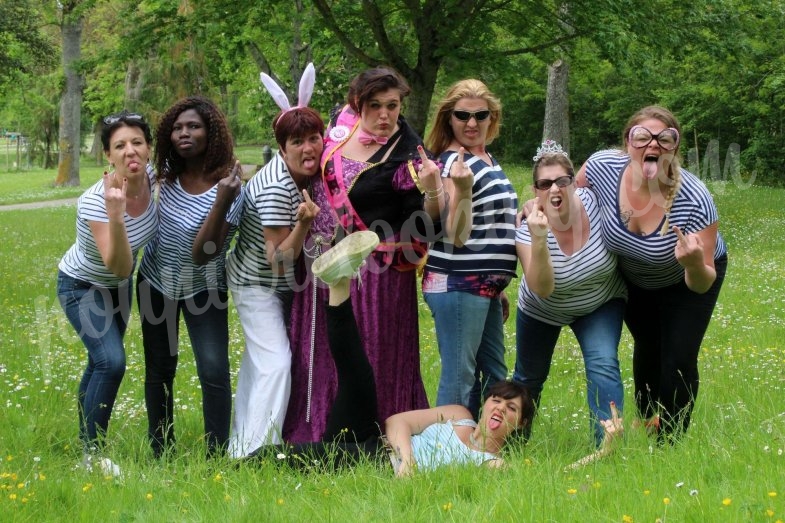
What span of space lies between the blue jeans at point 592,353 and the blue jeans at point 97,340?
211 centimetres

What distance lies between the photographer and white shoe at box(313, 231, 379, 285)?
13.6 feet

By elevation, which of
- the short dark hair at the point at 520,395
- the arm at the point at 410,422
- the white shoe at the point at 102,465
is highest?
the short dark hair at the point at 520,395

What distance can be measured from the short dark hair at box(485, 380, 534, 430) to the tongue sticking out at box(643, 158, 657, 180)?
1.19 metres

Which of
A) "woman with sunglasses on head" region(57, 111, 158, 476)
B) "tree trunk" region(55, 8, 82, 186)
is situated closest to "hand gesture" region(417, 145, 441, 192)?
"woman with sunglasses on head" region(57, 111, 158, 476)

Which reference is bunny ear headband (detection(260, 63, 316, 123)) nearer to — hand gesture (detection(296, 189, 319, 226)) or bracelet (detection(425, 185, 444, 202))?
hand gesture (detection(296, 189, 319, 226))

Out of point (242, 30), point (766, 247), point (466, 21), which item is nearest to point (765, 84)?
point (766, 247)

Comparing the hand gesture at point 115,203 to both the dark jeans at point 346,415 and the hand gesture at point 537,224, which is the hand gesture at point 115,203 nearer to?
the dark jeans at point 346,415

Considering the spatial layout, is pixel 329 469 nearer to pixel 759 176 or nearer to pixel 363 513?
pixel 363 513

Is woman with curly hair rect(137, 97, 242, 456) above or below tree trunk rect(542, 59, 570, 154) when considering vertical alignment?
below

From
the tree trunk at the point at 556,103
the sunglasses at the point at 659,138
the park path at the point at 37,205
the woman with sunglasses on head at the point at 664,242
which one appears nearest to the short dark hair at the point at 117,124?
the woman with sunglasses on head at the point at 664,242

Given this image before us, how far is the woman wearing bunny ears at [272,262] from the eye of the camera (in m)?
4.62

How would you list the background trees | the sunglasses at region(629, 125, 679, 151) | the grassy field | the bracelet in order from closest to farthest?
the grassy field, the sunglasses at region(629, 125, 679, 151), the bracelet, the background trees

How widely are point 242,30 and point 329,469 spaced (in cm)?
1151

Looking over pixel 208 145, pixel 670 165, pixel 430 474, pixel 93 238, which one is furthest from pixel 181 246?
pixel 670 165
